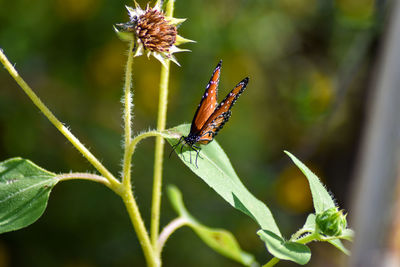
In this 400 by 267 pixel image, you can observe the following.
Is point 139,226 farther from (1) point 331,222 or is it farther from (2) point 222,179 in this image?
(1) point 331,222

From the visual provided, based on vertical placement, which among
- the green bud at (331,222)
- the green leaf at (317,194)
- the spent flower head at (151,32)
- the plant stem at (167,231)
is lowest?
the plant stem at (167,231)

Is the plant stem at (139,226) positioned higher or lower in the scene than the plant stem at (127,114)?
lower

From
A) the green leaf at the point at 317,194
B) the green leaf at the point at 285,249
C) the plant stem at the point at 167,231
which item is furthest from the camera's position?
the plant stem at the point at 167,231

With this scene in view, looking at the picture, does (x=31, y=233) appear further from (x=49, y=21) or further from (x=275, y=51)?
(x=275, y=51)

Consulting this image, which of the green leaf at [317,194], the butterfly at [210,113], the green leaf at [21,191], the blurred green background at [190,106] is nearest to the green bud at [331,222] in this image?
the green leaf at [317,194]

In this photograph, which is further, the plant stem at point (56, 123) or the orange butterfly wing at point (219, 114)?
the orange butterfly wing at point (219, 114)

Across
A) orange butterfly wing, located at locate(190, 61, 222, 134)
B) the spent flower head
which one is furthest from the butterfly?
the spent flower head

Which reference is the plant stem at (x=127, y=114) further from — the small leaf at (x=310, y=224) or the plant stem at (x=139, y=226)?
the small leaf at (x=310, y=224)
